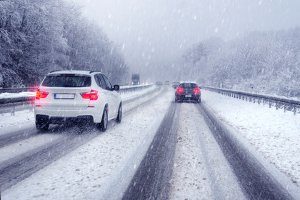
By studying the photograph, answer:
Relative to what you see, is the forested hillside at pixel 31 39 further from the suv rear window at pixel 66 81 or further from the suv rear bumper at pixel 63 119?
the suv rear bumper at pixel 63 119

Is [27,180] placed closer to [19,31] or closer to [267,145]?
[267,145]

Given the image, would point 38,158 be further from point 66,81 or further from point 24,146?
point 66,81

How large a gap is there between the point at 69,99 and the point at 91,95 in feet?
2.05

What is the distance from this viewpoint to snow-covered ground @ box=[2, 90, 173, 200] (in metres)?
5.00

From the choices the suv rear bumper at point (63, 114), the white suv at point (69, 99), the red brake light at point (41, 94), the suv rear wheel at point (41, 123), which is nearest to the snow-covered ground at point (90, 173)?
the suv rear bumper at point (63, 114)

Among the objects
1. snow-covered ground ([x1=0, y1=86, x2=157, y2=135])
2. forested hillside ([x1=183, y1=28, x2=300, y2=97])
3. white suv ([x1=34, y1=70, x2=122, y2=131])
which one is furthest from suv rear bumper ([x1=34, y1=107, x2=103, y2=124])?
forested hillside ([x1=183, y1=28, x2=300, y2=97])

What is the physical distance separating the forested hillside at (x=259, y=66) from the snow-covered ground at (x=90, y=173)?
137 ft

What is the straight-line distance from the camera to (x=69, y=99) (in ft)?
33.4

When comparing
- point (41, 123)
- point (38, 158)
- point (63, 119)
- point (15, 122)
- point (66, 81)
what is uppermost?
point (66, 81)

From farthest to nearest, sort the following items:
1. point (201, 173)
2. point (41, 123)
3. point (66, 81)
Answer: point (41, 123)
point (66, 81)
point (201, 173)

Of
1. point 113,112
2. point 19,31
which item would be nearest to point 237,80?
point 19,31

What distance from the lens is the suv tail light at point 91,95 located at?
10.3 m

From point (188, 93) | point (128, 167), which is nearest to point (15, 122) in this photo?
point (128, 167)

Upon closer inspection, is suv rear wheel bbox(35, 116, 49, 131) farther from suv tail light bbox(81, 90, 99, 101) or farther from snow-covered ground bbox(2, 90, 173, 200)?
snow-covered ground bbox(2, 90, 173, 200)
